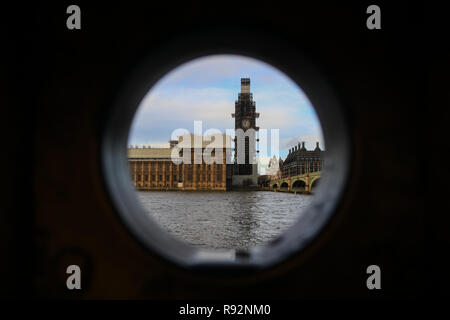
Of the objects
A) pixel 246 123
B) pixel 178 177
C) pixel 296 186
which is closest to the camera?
pixel 178 177

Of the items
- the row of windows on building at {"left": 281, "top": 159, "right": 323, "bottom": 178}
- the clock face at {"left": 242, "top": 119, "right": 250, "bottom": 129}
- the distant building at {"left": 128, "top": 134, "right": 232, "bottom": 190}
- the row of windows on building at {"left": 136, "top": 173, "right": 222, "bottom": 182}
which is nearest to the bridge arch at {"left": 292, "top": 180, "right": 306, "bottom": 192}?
the row of windows on building at {"left": 281, "top": 159, "right": 323, "bottom": 178}

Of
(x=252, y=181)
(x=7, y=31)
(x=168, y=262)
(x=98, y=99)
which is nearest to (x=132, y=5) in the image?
(x=98, y=99)

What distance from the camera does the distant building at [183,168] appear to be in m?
55.4

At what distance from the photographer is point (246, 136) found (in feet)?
198

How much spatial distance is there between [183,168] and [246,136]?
53.0 ft

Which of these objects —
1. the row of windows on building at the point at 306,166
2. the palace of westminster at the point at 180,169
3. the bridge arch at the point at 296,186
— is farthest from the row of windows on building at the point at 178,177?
the row of windows on building at the point at 306,166

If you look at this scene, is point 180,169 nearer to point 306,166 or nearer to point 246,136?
point 246,136

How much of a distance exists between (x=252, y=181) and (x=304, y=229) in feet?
194

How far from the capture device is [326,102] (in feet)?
6.14

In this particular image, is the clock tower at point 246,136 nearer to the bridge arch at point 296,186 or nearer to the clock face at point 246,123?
the clock face at point 246,123

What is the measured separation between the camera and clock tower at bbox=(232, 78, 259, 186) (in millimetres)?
60406

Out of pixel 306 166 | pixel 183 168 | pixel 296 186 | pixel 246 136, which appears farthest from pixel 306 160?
pixel 183 168

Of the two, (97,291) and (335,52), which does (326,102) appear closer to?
(335,52)
